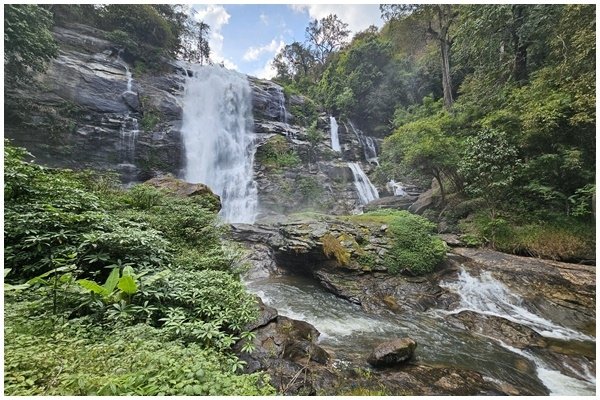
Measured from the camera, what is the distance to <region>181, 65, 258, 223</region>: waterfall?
52.3 ft

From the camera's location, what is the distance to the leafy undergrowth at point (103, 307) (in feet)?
5.95

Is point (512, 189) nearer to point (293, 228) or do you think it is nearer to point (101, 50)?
point (293, 228)

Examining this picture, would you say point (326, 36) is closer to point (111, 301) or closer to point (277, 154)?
point (277, 154)

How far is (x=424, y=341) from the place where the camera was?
5.14 meters

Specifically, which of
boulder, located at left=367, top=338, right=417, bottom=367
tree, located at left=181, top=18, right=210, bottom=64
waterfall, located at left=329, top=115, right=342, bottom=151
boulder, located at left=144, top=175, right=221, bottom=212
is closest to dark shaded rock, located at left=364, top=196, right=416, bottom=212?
waterfall, located at left=329, top=115, right=342, bottom=151

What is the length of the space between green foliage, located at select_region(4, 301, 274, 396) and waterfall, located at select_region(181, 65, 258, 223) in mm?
12410

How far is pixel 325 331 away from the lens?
17.7ft

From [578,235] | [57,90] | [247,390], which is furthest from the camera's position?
[57,90]

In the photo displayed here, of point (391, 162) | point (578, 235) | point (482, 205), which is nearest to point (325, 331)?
point (578, 235)

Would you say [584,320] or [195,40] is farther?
[195,40]

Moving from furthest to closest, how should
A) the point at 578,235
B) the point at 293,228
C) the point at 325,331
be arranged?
the point at 293,228 < the point at 578,235 < the point at 325,331

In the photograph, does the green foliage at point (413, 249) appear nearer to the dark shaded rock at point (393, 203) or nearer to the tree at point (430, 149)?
the tree at point (430, 149)

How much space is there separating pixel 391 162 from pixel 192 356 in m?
13.7

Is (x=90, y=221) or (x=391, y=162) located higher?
(x=391, y=162)
